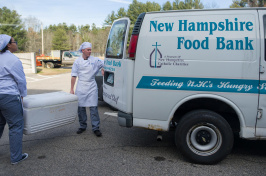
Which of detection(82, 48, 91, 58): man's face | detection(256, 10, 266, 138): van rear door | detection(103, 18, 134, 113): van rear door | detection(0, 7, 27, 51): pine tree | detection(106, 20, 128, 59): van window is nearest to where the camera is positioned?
detection(256, 10, 266, 138): van rear door

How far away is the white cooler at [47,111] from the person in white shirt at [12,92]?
0.16 metres

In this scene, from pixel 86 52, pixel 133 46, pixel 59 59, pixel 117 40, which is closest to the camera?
pixel 133 46

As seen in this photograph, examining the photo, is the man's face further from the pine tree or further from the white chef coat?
the pine tree

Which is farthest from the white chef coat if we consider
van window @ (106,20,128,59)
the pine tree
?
the pine tree

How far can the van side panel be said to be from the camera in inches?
125

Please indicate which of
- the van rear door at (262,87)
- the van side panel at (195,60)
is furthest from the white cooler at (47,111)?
the van rear door at (262,87)

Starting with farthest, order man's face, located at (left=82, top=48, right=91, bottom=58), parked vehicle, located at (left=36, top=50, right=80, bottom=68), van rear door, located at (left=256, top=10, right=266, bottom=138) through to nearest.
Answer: parked vehicle, located at (left=36, top=50, right=80, bottom=68) → man's face, located at (left=82, top=48, right=91, bottom=58) → van rear door, located at (left=256, top=10, right=266, bottom=138)

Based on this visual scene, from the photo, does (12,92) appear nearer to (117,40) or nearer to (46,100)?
(46,100)

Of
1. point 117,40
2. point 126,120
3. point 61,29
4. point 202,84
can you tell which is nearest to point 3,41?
point 117,40

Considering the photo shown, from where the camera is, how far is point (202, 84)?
3270 mm

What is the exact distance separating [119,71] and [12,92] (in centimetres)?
154

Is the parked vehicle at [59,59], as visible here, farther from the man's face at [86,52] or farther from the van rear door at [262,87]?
the van rear door at [262,87]

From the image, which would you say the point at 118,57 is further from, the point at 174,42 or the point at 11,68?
the point at 11,68

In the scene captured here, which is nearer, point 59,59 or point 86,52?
point 86,52
